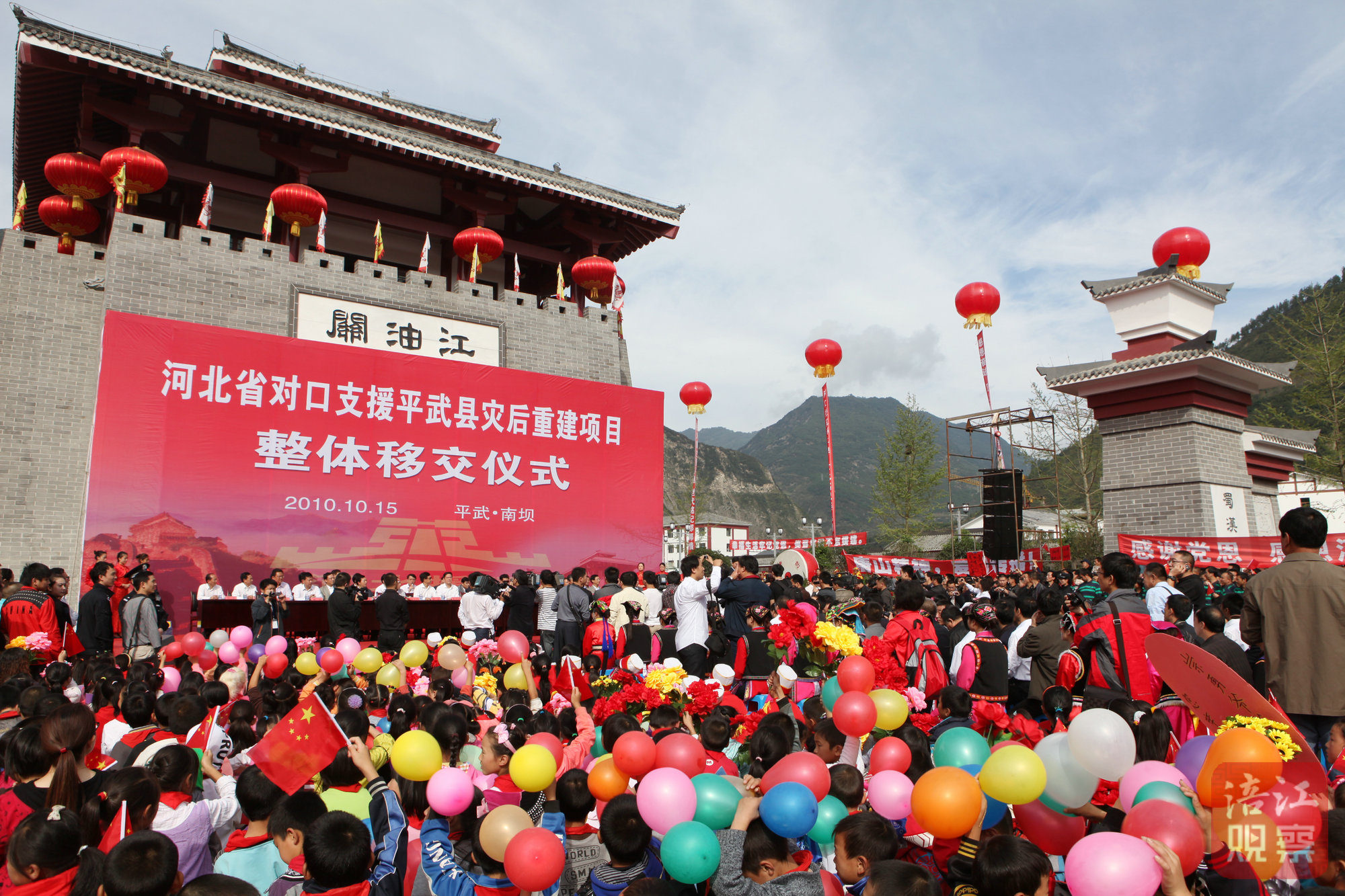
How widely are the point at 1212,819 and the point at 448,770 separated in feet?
7.62

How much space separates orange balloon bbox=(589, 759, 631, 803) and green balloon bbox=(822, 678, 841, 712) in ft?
4.90

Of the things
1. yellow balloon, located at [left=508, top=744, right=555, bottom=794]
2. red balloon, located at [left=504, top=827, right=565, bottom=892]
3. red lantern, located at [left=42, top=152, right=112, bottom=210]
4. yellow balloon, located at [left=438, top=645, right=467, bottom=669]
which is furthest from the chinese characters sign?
red balloon, located at [left=504, top=827, right=565, bottom=892]

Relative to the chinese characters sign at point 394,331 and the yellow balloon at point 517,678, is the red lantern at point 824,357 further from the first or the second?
the yellow balloon at point 517,678

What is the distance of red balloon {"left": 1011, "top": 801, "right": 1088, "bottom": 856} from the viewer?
249 cm

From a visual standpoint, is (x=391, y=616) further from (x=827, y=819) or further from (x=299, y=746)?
(x=827, y=819)

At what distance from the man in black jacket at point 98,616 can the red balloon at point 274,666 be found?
2269 millimetres

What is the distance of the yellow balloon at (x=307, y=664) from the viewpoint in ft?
21.2

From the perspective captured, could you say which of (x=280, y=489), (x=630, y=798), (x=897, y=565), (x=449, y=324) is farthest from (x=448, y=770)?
(x=897, y=565)

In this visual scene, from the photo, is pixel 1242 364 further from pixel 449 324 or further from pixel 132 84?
pixel 132 84

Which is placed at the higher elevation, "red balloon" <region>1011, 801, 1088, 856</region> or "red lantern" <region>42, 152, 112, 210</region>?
"red lantern" <region>42, 152, 112, 210</region>

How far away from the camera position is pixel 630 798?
2.56m

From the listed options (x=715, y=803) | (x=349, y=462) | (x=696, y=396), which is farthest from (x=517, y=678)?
(x=696, y=396)

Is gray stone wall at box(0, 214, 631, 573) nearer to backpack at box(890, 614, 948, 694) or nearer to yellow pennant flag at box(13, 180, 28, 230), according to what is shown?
yellow pennant flag at box(13, 180, 28, 230)

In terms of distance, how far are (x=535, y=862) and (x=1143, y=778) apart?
1.84 meters
